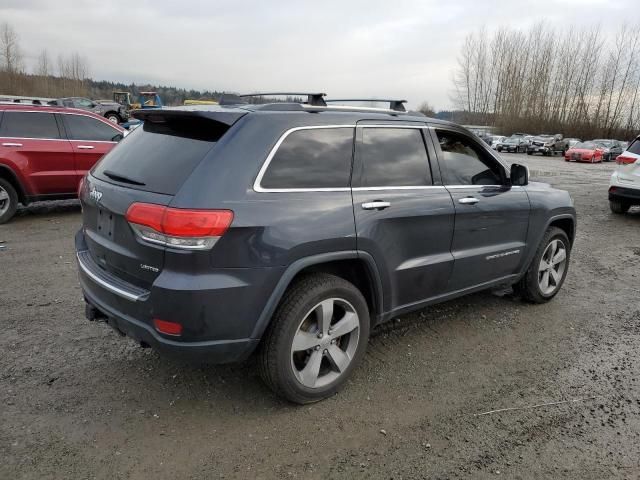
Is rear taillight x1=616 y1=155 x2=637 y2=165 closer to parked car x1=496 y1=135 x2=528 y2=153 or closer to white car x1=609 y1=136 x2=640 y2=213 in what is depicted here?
white car x1=609 y1=136 x2=640 y2=213

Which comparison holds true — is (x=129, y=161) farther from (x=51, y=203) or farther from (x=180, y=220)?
(x=51, y=203)

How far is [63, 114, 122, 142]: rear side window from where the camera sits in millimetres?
8375

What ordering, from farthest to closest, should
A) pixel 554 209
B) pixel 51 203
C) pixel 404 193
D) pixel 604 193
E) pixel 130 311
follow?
1. pixel 604 193
2. pixel 51 203
3. pixel 554 209
4. pixel 404 193
5. pixel 130 311

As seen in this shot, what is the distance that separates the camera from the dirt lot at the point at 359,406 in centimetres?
261

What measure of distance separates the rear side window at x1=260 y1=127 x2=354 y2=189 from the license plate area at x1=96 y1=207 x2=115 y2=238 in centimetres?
95

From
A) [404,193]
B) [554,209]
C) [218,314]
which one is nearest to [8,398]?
[218,314]

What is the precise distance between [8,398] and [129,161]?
1.63 meters

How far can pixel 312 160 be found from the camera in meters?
3.02

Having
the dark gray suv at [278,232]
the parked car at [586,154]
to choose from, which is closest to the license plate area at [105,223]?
the dark gray suv at [278,232]

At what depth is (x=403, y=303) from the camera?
3549 millimetres

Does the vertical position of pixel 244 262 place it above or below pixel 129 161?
below

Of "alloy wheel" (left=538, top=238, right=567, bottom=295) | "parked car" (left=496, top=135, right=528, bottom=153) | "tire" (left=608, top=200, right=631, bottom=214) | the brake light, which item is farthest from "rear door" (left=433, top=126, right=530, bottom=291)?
"parked car" (left=496, top=135, right=528, bottom=153)

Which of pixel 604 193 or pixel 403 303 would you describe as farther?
pixel 604 193

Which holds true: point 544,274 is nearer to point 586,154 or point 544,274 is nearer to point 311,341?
point 311,341
